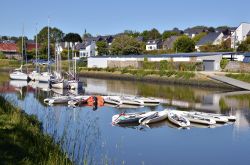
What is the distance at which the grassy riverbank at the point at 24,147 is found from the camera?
7308mm

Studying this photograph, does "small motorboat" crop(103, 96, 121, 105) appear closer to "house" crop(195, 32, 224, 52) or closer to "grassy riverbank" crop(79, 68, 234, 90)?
"grassy riverbank" crop(79, 68, 234, 90)

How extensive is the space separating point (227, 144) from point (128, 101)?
11.0 meters

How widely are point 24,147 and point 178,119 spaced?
1062 cm

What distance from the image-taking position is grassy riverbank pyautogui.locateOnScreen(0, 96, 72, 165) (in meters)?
7.31

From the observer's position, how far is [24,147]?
8266 mm

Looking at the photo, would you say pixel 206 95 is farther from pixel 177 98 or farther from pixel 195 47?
pixel 195 47

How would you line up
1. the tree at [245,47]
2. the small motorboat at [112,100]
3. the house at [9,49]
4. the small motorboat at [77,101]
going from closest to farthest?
the small motorboat at [77,101] < the small motorboat at [112,100] < the tree at [245,47] < the house at [9,49]

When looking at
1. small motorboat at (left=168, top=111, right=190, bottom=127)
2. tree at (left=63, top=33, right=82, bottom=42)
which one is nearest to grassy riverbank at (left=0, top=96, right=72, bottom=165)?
small motorboat at (left=168, top=111, right=190, bottom=127)

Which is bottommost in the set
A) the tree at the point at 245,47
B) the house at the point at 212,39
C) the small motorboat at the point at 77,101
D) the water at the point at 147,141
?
the water at the point at 147,141

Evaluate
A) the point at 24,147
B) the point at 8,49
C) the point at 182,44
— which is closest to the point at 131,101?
the point at 24,147

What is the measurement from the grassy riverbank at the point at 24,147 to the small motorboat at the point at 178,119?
831cm

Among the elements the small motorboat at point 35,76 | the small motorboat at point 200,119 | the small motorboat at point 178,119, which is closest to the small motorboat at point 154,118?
the small motorboat at point 178,119

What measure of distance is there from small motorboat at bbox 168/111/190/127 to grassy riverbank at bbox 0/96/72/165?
8.31 metres

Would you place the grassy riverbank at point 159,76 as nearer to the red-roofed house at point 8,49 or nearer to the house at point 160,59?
the house at point 160,59
